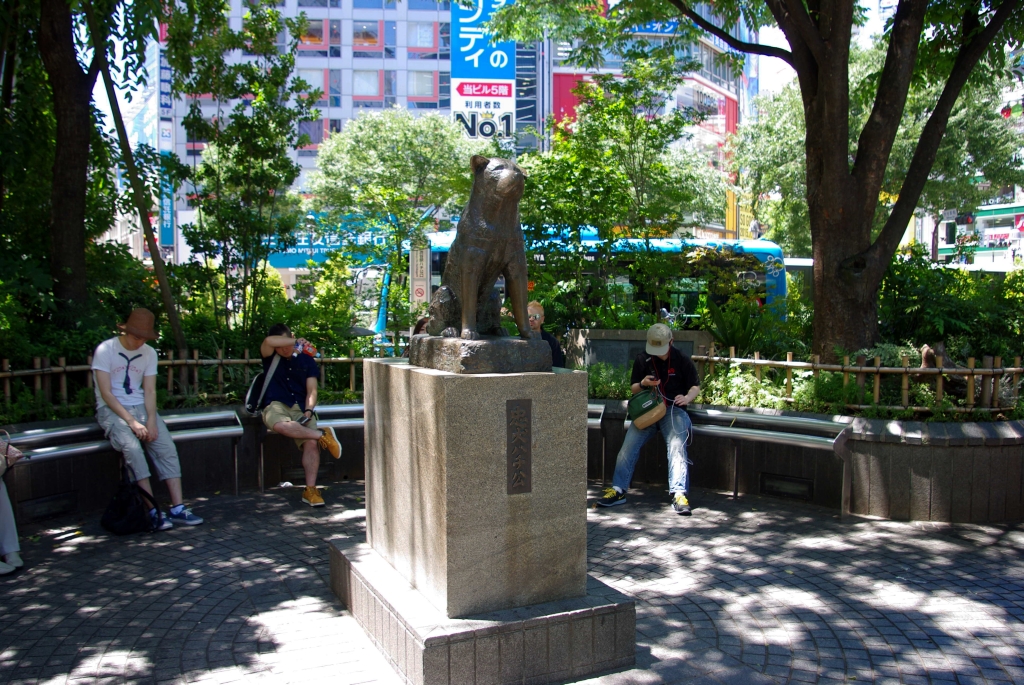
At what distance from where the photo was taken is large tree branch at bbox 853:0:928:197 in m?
8.80

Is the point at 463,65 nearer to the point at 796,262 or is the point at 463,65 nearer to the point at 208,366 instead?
the point at 796,262

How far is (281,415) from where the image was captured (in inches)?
310

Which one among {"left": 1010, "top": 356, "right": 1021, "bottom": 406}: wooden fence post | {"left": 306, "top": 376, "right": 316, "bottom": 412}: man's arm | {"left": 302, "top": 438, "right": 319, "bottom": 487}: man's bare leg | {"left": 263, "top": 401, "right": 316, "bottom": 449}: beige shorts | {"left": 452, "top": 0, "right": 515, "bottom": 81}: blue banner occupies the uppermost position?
{"left": 452, "top": 0, "right": 515, "bottom": 81}: blue banner

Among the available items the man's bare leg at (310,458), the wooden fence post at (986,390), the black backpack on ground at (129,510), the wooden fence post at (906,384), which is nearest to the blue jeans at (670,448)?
the wooden fence post at (906,384)

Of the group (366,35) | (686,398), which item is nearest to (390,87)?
(366,35)

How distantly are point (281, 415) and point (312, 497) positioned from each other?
0.82 meters

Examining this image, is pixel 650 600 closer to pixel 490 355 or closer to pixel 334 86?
pixel 490 355

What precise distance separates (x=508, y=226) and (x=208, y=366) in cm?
541

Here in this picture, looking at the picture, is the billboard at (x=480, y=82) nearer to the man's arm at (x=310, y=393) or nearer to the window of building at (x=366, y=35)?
the window of building at (x=366, y=35)

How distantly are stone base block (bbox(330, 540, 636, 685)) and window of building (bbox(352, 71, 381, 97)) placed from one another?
5235 centimetres

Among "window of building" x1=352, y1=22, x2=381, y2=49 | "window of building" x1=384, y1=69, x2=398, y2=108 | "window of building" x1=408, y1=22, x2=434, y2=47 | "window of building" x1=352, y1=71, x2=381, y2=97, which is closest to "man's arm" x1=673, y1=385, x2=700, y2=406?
"window of building" x1=384, y1=69, x2=398, y2=108

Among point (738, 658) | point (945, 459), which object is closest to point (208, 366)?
point (738, 658)

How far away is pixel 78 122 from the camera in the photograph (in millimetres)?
8852

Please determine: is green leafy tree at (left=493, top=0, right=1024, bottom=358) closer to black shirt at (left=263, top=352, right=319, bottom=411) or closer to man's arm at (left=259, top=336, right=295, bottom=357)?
black shirt at (left=263, top=352, right=319, bottom=411)
